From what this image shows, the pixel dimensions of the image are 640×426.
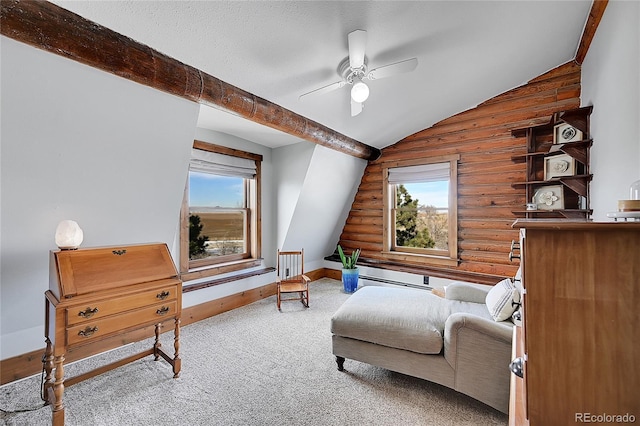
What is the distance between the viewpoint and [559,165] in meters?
2.81

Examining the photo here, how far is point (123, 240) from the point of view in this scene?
2.55 metres

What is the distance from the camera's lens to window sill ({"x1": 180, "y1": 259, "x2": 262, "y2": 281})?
10.9ft

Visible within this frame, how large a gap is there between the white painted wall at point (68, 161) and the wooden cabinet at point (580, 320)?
2.43 metres

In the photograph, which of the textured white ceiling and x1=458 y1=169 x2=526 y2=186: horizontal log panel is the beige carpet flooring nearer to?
the textured white ceiling

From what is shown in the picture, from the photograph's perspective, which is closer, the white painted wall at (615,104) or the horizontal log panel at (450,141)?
the white painted wall at (615,104)

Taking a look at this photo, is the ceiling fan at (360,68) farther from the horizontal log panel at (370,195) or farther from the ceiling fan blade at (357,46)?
the horizontal log panel at (370,195)

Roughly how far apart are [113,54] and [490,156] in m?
3.98

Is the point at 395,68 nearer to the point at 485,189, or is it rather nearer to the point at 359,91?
the point at 359,91

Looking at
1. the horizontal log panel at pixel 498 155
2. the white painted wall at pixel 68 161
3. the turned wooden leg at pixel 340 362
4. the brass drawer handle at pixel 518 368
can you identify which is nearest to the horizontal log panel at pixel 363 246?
the horizontal log panel at pixel 498 155

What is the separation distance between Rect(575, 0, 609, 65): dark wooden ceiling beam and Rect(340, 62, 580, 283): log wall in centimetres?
32

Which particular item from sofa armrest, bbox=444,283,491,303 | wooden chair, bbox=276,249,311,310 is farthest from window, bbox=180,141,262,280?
sofa armrest, bbox=444,283,491,303

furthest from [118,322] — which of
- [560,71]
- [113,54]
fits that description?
[560,71]

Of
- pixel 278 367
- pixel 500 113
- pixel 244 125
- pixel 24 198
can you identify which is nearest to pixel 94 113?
pixel 24 198

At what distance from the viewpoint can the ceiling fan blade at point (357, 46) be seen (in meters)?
1.74
